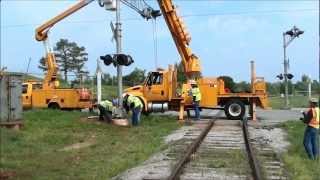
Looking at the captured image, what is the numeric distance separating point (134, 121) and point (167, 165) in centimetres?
1133

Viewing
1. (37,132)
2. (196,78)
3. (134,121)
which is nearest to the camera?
(37,132)

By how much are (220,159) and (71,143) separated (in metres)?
5.91

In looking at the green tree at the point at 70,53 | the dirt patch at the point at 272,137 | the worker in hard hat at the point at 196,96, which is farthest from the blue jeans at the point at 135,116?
the green tree at the point at 70,53

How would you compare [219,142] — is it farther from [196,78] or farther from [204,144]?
[196,78]

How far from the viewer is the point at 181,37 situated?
3319 cm

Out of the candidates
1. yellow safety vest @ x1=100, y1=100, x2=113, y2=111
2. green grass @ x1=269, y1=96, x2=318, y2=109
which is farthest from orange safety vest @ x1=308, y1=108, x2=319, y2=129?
green grass @ x1=269, y1=96, x2=318, y2=109

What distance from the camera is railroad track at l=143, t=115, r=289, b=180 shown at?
13.7 m

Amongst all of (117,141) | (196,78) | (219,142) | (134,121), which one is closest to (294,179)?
(219,142)

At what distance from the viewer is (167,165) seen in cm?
1509

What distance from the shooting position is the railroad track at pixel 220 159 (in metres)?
13.7

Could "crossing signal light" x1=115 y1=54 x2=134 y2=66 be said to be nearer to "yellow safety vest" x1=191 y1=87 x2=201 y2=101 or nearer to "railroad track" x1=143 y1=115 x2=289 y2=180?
"railroad track" x1=143 y1=115 x2=289 y2=180

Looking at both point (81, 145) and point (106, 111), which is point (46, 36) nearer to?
point (106, 111)

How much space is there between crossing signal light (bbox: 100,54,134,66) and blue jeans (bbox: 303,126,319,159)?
10.4 metres

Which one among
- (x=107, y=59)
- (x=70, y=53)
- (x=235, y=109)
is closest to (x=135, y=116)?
(x=107, y=59)
